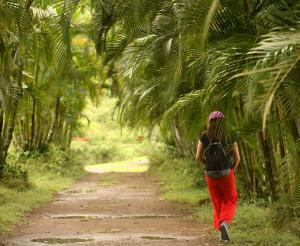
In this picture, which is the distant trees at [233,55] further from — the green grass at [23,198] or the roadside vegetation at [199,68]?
the green grass at [23,198]

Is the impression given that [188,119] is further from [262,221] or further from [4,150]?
[4,150]

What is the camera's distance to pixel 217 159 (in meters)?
7.11

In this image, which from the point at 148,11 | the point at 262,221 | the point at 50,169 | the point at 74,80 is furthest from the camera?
the point at 50,169

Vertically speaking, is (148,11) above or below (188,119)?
above

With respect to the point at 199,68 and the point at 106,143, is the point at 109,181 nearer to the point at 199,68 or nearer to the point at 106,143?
the point at 199,68

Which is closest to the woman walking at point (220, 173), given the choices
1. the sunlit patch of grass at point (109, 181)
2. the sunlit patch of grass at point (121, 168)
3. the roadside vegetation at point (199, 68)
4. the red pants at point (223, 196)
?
the red pants at point (223, 196)

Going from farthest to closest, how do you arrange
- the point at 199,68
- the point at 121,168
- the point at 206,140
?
the point at 121,168 → the point at 199,68 → the point at 206,140

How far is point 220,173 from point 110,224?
264 cm

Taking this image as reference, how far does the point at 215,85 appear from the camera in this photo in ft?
17.7

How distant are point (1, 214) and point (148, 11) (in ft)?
15.0

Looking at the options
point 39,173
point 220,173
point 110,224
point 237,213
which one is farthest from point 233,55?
point 39,173

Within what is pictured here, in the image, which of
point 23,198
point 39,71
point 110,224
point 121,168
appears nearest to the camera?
point 110,224

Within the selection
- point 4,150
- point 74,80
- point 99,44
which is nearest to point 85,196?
point 4,150

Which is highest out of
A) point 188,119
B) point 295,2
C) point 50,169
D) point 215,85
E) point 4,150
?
point 295,2
